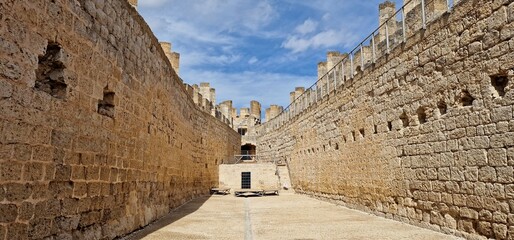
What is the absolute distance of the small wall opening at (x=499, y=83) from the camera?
5918mm

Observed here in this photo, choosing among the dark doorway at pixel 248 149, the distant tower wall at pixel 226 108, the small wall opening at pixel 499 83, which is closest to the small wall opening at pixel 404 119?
the small wall opening at pixel 499 83

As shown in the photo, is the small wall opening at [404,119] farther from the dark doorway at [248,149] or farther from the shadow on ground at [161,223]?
the dark doorway at [248,149]

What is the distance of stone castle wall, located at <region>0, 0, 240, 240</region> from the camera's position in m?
3.74

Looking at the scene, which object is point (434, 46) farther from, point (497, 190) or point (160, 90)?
point (160, 90)

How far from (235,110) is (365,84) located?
28572mm

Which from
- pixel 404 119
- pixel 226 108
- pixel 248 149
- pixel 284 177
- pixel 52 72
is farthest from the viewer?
pixel 248 149

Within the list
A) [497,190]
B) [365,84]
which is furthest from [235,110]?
[497,190]

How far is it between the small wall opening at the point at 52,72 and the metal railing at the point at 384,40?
6.14 meters

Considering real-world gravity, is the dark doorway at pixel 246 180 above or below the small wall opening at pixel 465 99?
below

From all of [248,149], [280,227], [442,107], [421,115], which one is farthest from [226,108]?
[442,107]

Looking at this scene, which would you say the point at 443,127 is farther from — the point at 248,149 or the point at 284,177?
the point at 248,149

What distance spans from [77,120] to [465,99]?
19.3 ft

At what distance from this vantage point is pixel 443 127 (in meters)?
7.23

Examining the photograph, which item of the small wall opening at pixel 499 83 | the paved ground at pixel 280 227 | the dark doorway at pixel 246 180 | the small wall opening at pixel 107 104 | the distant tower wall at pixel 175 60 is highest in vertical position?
the distant tower wall at pixel 175 60
